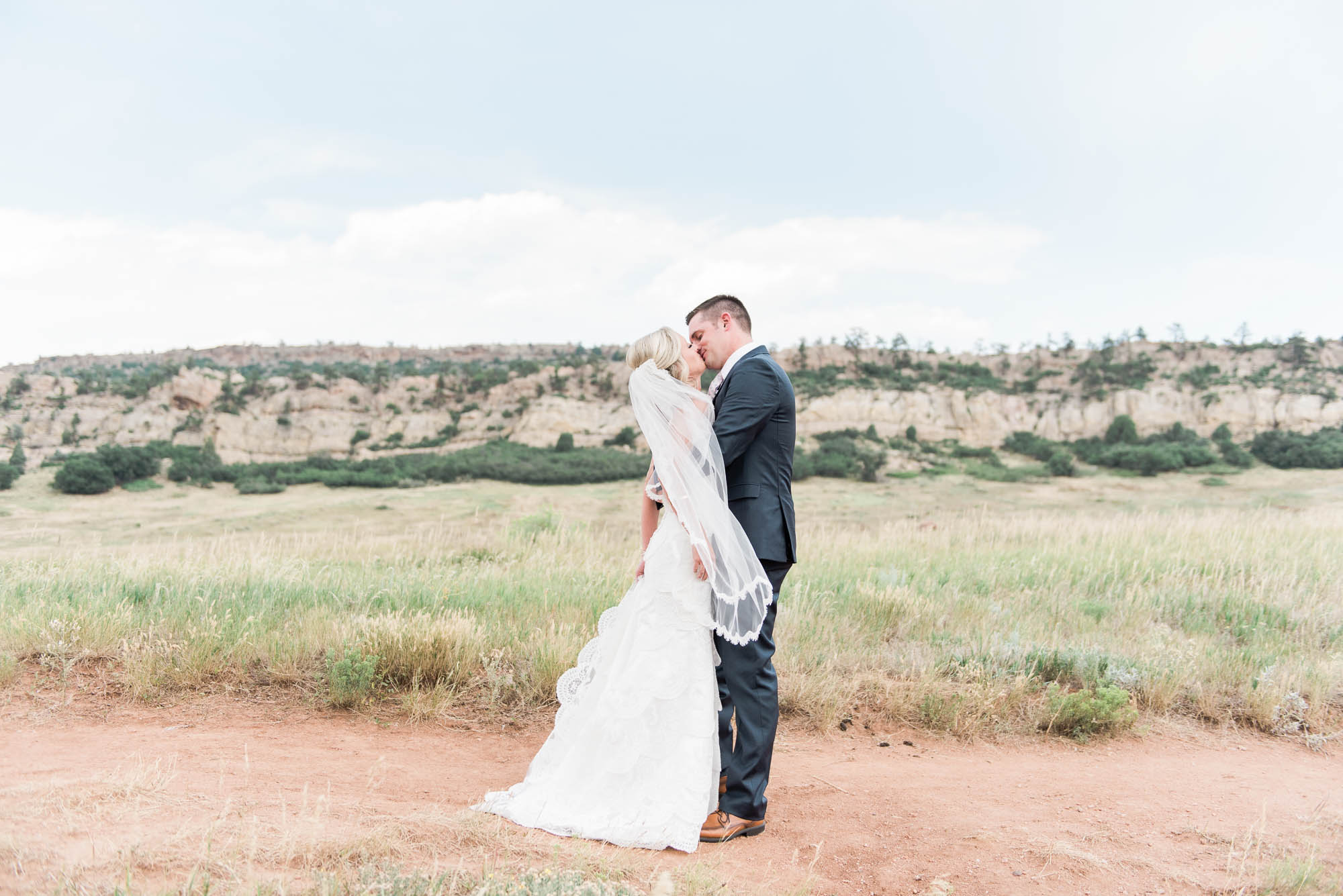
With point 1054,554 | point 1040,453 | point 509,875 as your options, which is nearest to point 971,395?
point 1040,453

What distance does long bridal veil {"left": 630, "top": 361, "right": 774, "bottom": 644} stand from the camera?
3.26m

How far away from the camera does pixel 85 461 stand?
70.0 ft

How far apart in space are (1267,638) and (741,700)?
6.04m

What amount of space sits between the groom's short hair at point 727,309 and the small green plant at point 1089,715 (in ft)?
11.8

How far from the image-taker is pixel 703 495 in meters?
3.29

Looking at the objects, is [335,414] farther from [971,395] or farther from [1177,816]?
[1177,816]

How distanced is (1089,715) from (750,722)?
3016 mm

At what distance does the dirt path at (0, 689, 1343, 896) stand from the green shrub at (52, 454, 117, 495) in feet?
64.2

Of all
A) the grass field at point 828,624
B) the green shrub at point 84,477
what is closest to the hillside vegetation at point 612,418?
the green shrub at point 84,477

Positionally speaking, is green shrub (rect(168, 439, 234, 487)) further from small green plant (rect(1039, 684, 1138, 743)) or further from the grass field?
small green plant (rect(1039, 684, 1138, 743))

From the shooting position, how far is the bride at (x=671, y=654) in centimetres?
324

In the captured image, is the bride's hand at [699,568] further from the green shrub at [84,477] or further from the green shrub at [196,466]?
the green shrub at [196,466]

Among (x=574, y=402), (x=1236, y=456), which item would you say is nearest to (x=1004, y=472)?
(x=1236, y=456)

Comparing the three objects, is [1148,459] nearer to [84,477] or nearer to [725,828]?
[725,828]
